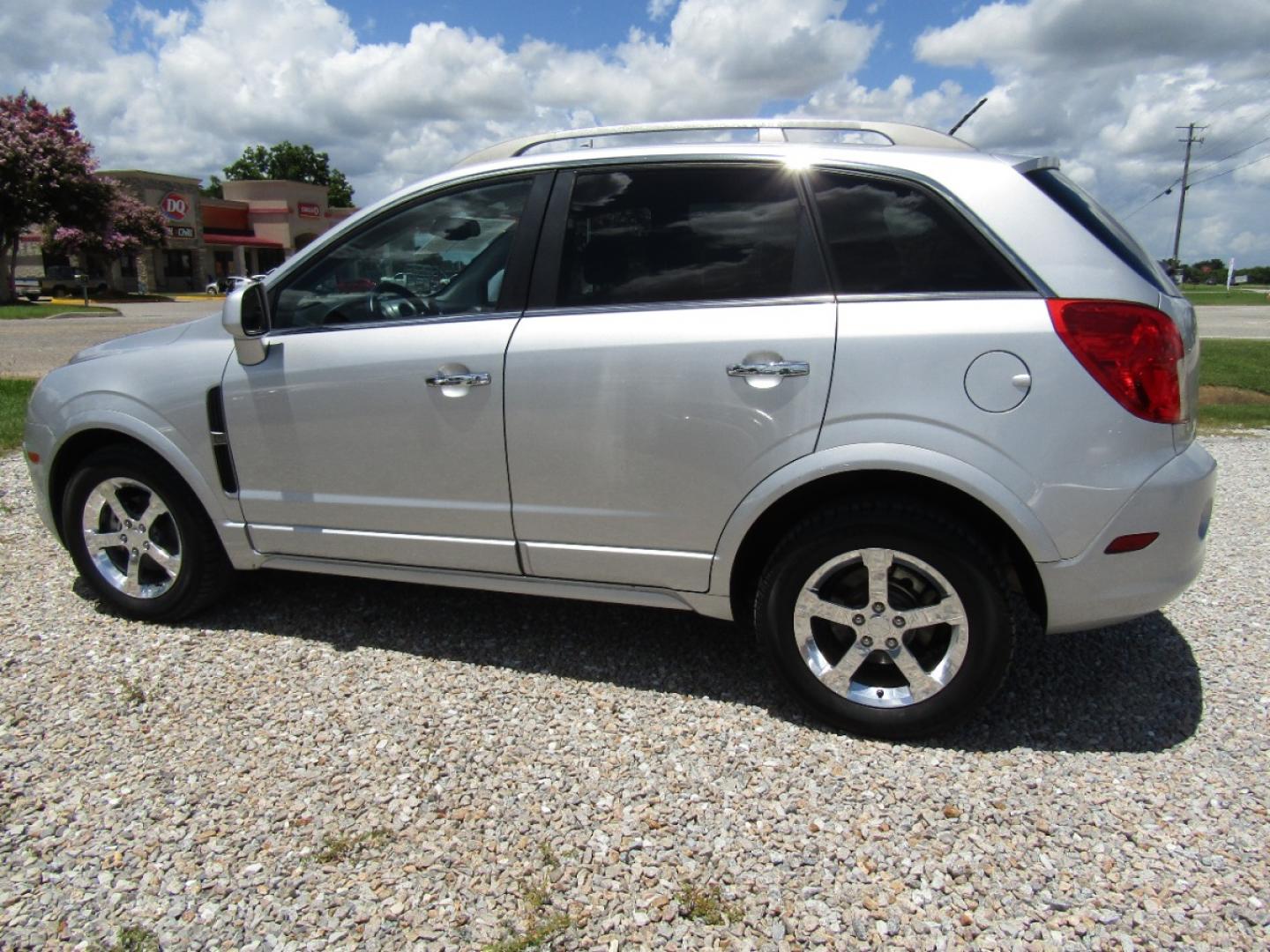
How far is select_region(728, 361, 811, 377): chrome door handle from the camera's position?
2.79 meters

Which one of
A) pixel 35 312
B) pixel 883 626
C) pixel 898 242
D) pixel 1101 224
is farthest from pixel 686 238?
pixel 35 312

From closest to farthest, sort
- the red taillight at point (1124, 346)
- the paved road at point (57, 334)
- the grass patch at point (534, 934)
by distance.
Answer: the grass patch at point (534, 934) → the red taillight at point (1124, 346) → the paved road at point (57, 334)

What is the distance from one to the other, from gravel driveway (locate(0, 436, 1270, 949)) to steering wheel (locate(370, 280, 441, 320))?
4.44 feet

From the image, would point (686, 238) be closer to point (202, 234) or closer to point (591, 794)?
point (591, 794)

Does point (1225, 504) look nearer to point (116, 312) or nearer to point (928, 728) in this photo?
point (928, 728)

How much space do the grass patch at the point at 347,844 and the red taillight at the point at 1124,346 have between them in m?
2.40

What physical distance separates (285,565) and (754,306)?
218 centimetres

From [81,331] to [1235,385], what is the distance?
2244 cm

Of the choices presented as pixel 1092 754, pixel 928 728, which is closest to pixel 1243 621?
pixel 1092 754

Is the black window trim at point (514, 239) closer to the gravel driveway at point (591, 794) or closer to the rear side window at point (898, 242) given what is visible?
the rear side window at point (898, 242)

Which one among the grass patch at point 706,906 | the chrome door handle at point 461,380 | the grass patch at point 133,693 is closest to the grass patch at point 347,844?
the grass patch at point 706,906

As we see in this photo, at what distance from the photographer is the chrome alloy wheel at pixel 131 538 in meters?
3.85

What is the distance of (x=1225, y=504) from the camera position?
A: 5.93 m

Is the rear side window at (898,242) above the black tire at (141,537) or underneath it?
above
